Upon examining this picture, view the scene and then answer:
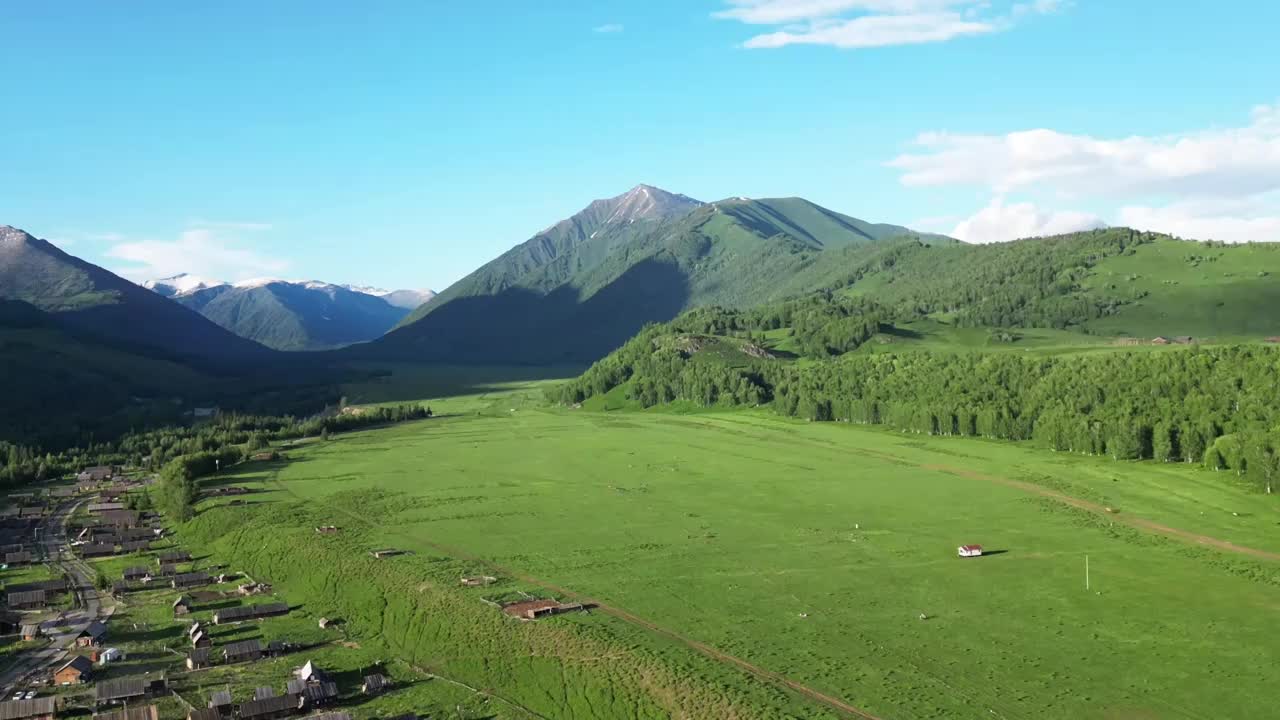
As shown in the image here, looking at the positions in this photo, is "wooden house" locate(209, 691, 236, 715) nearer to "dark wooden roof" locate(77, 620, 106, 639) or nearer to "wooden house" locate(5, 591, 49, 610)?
"dark wooden roof" locate(77, 620, 106, 639)

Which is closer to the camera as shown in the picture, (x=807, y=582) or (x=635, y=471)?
(x=807, y=582)

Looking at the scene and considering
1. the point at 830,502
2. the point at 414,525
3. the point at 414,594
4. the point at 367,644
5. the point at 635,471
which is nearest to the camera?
the point at 367,644

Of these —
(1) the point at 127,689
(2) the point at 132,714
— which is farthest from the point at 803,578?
(1) the point at 127,689

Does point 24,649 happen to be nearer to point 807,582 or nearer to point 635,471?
point 807,582

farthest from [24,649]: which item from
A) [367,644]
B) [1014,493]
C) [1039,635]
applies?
[1014,493]

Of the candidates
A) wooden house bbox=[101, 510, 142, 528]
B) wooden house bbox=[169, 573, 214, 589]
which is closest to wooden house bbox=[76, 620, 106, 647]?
wooden house bbox=[169, 573, 214, 589]

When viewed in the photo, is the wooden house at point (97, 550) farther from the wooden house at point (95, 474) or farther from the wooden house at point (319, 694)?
the wooden house at point (319, 694)

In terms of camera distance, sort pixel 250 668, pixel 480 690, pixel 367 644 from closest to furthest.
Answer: pixel 480 690 → pixel 250 668 → pixel 367 644
